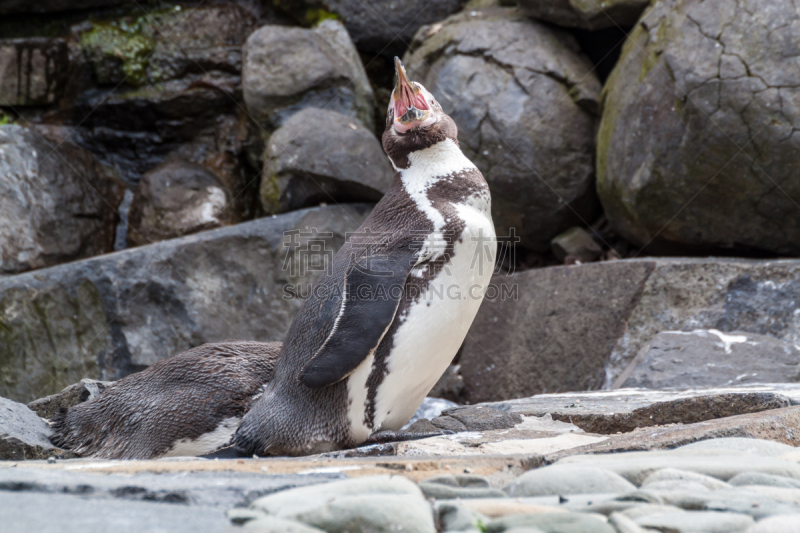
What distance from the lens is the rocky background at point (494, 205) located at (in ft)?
10.5

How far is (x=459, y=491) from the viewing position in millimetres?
1680

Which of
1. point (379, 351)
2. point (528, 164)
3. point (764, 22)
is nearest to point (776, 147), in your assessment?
point (764, 22)

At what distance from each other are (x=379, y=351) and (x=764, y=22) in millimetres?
4151

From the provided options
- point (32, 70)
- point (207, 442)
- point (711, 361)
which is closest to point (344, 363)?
point (207, 442)

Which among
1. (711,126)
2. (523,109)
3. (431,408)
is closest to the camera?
(431,408)

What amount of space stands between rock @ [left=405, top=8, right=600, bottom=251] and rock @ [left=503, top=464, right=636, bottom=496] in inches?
200

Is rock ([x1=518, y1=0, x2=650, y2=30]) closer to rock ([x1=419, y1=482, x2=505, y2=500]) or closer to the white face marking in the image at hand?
the white face marking

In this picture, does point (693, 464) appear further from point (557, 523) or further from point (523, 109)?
point (523, 109)

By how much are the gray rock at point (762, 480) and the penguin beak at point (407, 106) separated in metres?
2.06

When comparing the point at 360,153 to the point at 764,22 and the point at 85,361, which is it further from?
the point at 764,22

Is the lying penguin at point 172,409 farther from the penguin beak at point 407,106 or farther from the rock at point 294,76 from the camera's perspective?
the rock at point 294,76

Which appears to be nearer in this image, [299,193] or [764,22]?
[764,22]

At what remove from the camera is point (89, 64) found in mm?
7559

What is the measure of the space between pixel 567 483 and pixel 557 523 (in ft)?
1.16
